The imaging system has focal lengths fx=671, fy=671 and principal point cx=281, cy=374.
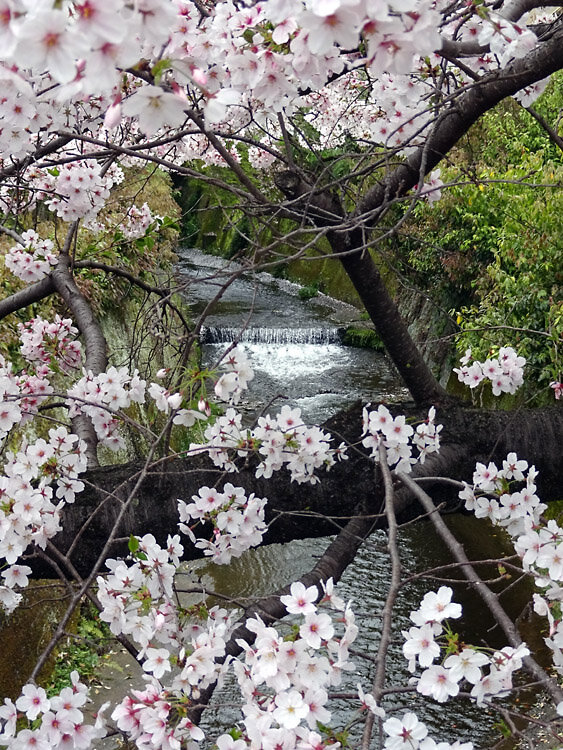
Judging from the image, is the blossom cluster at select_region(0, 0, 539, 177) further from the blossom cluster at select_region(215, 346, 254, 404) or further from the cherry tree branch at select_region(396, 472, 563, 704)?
the cherry tree branch at select_region(396, 472, 563, 704)

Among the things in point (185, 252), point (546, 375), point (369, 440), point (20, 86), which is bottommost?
point (546, 375)

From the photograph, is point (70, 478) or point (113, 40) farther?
point (70, 478)

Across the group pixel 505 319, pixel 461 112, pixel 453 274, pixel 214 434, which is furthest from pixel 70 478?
pixel 453 274

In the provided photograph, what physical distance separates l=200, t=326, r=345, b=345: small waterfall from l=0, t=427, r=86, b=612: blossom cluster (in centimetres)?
822

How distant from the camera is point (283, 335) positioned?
10.0 m

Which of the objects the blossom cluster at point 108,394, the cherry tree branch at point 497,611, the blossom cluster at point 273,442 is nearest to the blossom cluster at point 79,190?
the blossom cluster at point 108,394

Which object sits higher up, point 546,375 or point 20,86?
point 20,86

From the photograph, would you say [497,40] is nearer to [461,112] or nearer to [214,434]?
[461,112]

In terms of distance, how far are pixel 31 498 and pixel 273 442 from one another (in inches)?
24.8

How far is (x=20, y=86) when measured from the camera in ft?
2.80

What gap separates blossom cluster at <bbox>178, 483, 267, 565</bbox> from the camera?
1.66 meters

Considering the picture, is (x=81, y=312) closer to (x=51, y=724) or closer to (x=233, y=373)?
(x=233, y=373)

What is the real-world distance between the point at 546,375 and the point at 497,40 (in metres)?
3.68

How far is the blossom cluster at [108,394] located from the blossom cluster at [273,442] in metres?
0.28
